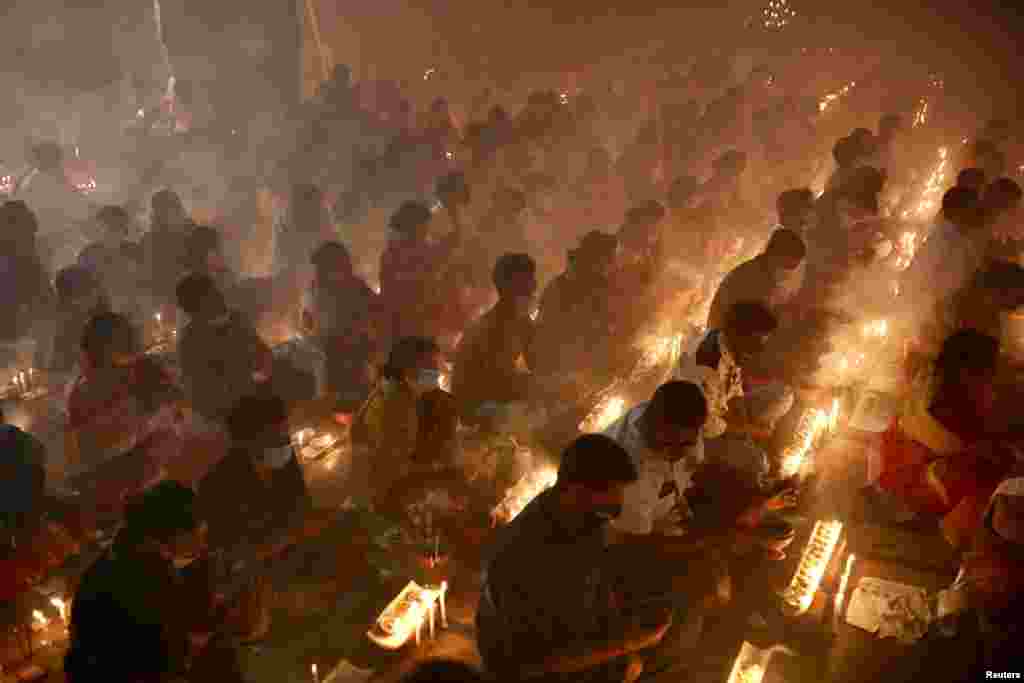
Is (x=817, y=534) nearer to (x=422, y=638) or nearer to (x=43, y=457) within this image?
(x=422, y=638)

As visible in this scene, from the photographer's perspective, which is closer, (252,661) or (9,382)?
(252,661)

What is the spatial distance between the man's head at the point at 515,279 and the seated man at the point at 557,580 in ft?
11.2

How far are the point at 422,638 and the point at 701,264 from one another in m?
8.15

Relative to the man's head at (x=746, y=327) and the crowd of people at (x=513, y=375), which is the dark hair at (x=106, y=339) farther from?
the man's head at (x=746, y=327)

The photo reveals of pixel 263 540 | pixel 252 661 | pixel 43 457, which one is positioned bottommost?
pixel 252 661

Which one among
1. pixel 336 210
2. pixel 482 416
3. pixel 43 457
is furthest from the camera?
pixel 336 210

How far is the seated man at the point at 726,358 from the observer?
533 cm

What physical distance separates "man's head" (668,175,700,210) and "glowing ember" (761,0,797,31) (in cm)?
1313

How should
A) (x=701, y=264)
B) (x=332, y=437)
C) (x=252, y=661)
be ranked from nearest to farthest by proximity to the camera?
(x=252, y=661), (x=332, y=437), (x=701, y=264)

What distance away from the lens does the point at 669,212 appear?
11.4 metres

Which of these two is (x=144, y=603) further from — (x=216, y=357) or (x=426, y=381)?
(x=216, y=357)

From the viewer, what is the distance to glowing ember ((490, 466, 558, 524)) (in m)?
5.71

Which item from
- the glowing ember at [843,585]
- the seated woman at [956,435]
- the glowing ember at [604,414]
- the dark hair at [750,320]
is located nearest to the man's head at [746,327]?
the dark hair at [750,320]

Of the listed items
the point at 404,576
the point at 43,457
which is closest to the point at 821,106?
the point at 404,576
